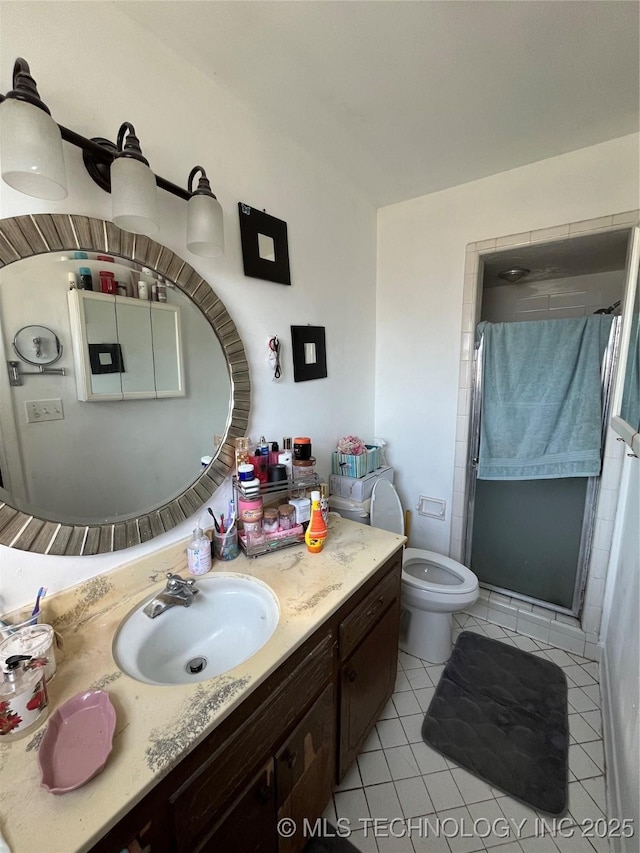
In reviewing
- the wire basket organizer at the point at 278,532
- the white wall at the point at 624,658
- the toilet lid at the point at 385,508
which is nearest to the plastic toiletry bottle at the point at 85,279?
the wire basket organizer at the point at 278,532

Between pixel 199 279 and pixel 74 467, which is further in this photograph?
pixel 199 279

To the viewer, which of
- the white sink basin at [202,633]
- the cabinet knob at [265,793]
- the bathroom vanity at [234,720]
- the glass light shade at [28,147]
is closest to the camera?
the bathroom vanity at [234,720]

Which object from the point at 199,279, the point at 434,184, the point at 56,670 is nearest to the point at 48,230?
the point at 199,279

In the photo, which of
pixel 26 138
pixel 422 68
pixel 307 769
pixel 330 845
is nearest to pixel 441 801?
pixel 330 845

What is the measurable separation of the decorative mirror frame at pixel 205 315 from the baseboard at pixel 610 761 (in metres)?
1.58

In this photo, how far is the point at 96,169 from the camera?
888 millimetres

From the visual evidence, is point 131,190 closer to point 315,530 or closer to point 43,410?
point 43,410

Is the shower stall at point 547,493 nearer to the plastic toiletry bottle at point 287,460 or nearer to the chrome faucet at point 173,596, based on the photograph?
the plastic toiletry bottle at point 287,460

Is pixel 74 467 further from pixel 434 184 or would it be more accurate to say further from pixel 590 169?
pixel 590 169

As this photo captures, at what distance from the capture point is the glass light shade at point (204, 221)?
1010mm

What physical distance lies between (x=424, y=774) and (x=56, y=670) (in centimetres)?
134

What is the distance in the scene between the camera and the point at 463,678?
167 cm

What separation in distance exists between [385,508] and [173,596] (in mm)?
1198

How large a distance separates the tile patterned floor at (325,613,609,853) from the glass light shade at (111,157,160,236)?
1930 millimetres
